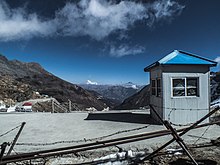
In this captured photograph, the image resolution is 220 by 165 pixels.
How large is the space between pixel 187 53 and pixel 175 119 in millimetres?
3313

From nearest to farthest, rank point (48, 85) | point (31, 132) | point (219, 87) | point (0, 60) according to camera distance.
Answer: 1. point (31, 132)
2. point (219, 87)
3. point (48, 85)
4. point (0, 60)

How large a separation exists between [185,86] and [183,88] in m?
0.13

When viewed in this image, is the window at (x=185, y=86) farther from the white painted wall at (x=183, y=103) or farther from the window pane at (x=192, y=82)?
the white painted wall at (x=183, y=103)

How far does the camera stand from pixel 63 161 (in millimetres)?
4512

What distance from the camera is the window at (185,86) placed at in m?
8.24

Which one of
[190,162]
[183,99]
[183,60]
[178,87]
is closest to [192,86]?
[178,87]

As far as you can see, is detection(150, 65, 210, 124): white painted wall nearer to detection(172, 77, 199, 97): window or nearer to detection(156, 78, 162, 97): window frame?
detection(172, 77, 199, 97): window

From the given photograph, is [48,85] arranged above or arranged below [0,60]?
below

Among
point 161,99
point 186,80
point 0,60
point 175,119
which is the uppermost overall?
point 0,60

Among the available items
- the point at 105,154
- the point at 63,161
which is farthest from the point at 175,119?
the point at 63,161

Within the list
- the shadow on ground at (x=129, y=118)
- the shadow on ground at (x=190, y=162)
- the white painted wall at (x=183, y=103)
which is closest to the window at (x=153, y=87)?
the shadow on ground at (x=129, y=118)

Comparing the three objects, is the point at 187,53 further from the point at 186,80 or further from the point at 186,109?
the point at 186,109

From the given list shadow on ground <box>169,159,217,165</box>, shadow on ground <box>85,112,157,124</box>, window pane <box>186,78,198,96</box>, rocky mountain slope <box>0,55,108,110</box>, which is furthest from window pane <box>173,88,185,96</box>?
rocky mountain slope <box>0,55,108,110</box>

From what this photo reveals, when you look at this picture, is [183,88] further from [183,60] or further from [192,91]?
[183,60]
